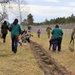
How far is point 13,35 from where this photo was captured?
16.8 meters

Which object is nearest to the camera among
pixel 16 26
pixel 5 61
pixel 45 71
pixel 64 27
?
pixel 45 71

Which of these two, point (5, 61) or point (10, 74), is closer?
point (10, 74)

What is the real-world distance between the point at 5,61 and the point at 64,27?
1281 inches

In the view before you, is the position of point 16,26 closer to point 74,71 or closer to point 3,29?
point 74,71

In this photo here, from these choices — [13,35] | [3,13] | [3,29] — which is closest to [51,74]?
[13,35]

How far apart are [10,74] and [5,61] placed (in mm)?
3129

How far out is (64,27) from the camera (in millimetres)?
45844

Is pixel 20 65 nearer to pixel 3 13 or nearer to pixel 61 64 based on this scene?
pixel 61 64

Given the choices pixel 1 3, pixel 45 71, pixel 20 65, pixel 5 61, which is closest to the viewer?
pixel 45 71

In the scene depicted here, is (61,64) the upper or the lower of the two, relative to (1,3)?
lower

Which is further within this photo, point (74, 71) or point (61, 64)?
point (61, 64)

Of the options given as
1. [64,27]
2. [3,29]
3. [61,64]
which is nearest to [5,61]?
[61,64]

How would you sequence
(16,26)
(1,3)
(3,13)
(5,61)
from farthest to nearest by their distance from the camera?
1. (3,13)
2. (1,3)
3. (16,26)
4. (5,61)

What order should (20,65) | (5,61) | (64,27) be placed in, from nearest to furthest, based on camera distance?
A: 1. (20,65)
2. (5,61)
3. (64,27)
